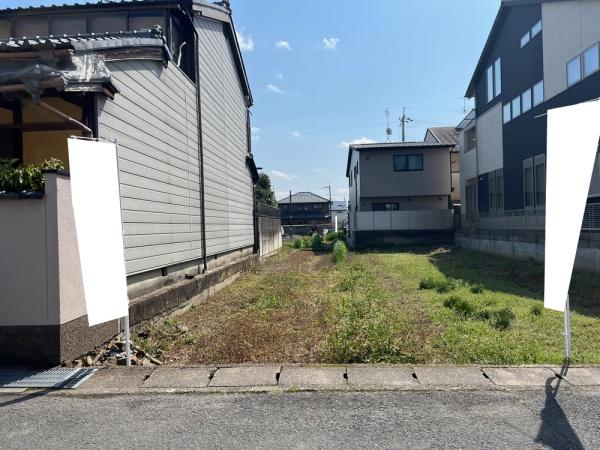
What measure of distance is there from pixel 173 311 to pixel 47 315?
302 centimetres

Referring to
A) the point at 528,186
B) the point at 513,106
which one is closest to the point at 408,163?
the point at 513,106

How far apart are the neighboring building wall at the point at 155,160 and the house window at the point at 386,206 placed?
16.9m

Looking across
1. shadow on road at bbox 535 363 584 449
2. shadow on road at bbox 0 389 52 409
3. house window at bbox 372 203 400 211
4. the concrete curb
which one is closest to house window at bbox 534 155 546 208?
house window at bbox 372 203 400 211

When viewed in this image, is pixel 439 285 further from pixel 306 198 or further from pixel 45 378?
pixel 306 198

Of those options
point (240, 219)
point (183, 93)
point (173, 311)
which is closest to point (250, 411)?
point (173, 311)

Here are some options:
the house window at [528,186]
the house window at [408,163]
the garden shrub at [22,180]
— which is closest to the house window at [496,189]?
the house window at [528,186]

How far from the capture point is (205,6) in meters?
10.2

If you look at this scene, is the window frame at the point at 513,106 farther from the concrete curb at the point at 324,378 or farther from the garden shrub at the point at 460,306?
the concrete curb at the point at 324,378

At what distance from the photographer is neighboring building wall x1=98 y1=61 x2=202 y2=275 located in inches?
228

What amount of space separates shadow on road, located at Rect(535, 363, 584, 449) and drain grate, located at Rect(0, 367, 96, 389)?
143 inches

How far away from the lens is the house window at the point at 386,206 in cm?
2436

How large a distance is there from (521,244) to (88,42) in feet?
43.0

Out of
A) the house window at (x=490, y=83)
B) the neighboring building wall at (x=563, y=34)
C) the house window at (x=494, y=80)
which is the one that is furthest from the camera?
the house window at (x=490, y=83)

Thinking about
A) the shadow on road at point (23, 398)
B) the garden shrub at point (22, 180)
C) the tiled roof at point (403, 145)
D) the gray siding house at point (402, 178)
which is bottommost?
the shadow on road at point (23, 398)
